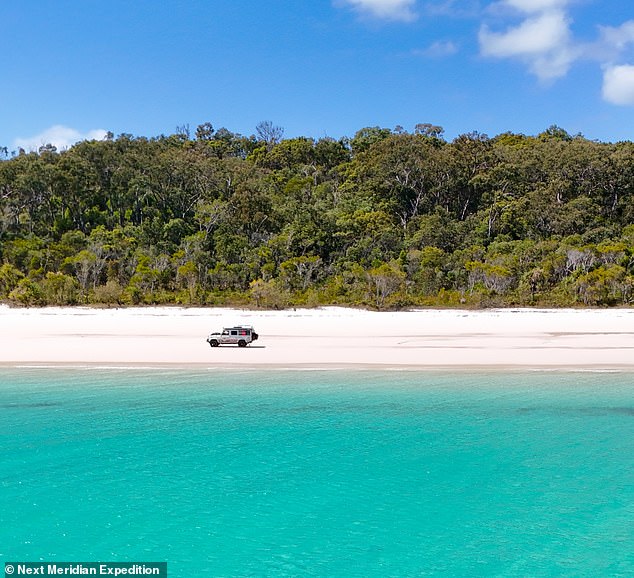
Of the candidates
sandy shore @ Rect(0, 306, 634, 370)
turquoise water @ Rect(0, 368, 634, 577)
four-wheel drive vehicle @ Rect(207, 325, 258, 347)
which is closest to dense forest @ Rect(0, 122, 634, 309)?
sandy shore @ Rect(0, 306, 634, 370)

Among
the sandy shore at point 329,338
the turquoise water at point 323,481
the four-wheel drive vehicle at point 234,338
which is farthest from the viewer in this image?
the four-wheel drive vehicle at point 234,338

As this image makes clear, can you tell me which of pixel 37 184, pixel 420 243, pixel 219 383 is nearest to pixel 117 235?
pixel 37 184

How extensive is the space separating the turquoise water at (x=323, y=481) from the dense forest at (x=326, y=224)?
125ft

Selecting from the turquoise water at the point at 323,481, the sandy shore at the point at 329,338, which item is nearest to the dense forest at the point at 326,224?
the sandy shore at the point at 329,338

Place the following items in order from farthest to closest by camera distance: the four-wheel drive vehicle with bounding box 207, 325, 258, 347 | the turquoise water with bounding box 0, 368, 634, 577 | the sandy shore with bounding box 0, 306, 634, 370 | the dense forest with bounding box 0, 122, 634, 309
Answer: the dense forest with bounding box 0, 122, 634, 309 → the four-wheel drive vehicle with bounding box 207, 325, 258, 347 → the sandy shore with bounding box 0, 306, 634, 370 → the turquoise water with bounding box 0, 368, 634, 577

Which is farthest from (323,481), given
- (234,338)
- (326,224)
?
(326,224)

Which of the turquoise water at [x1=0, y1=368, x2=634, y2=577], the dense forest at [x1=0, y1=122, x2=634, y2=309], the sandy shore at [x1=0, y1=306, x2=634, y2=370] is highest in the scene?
Answer: the dense forest at [x1=0, y1=122, x2=634, y2=309]

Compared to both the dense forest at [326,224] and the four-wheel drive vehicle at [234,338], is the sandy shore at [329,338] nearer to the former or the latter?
the four-wheel drive vehicle at [234,338]

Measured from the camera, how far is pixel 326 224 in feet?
269

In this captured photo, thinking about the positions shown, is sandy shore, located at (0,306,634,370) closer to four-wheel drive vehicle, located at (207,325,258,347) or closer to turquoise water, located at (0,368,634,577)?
four-wheel drive vehicle, located at (207,325,258,347)

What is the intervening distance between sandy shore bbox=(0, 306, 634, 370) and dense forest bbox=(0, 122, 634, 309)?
6.43 metres

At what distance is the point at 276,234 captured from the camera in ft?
281

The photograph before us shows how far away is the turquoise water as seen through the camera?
909 centimetres

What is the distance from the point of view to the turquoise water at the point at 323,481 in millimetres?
9086
